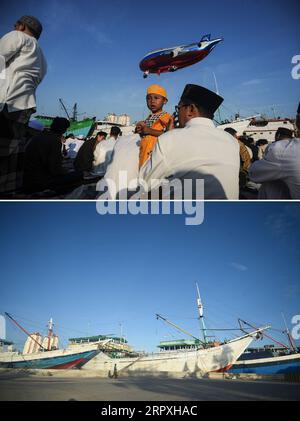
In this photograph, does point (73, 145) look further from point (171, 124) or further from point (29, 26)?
point (171, 124)

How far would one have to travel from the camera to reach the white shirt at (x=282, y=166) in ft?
5.29

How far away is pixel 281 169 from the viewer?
1.65m

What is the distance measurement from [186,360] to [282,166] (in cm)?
1320

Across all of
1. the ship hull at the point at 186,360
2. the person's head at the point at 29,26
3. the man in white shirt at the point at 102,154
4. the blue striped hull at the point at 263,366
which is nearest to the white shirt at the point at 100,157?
the man in white shirt at the point at 102,154

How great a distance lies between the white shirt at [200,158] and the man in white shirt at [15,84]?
1.00m

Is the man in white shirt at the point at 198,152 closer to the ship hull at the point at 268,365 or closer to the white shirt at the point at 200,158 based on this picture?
the white shirt at the point at 200,158

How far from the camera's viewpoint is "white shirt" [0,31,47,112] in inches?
70.5

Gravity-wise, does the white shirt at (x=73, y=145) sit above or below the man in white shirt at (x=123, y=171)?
above

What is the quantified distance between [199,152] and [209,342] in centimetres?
1734

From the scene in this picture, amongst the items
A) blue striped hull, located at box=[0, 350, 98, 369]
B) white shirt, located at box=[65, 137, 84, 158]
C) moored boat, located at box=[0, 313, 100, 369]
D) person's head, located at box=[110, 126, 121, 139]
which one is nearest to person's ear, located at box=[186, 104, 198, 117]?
person's head, located at box=[110, 126, 121, 139]

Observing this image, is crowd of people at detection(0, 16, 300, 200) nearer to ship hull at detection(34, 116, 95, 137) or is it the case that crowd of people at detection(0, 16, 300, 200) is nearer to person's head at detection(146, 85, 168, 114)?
person's head at detection(146, 85, 168, 114)
